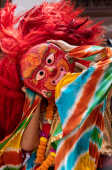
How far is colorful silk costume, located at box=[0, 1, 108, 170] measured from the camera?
28.3 inches

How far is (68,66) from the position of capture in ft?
2.39

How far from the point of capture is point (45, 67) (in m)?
0.72

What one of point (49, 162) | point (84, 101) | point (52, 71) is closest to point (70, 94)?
point (84, 101)

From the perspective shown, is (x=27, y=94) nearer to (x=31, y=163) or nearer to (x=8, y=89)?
(x=8, y=89)

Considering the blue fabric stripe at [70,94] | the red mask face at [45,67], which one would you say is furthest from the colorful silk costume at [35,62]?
the blue fabric stripe at [70,94]

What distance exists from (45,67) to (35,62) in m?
0.04

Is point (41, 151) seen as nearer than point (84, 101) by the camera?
No

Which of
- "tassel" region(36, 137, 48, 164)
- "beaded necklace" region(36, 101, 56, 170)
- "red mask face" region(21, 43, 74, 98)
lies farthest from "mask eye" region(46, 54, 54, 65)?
"tassel" region(36, 137, 48, 164)

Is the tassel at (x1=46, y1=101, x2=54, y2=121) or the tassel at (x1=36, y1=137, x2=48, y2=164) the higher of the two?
the tassel at (x1=46, y1=101, x2=54, y2=121)

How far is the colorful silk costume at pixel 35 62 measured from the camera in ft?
2.36

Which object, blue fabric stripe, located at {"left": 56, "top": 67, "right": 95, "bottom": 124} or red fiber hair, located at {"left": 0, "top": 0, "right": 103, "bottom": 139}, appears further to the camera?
red fiber hair, located at {"left": 0, "top": 0, "right": 103, "bottom": 139}

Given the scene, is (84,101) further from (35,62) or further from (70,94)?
(35,62)

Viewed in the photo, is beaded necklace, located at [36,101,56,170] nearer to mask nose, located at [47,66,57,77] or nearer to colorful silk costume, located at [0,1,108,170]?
colorful silk costume, located at [0,1,108,170]

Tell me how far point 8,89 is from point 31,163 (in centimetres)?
26
